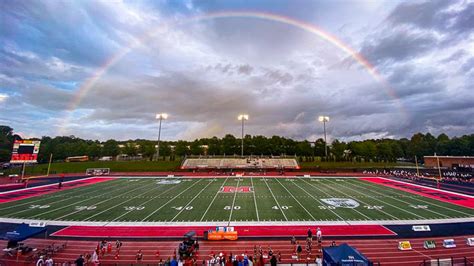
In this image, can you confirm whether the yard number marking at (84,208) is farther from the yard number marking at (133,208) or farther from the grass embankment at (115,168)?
the grass embankment at (115,168)

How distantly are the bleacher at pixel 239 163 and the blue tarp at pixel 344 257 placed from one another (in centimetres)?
6072

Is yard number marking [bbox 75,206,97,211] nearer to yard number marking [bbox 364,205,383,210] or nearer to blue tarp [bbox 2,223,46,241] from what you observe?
blue tarp [bbox 2,223,46,241]

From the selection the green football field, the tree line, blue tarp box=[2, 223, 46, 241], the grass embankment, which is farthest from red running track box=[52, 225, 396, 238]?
the tree line

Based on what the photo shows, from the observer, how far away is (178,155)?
108438 millimetres

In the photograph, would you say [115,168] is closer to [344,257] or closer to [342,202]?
[342,202]

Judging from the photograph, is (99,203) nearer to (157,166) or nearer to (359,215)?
(359,215)

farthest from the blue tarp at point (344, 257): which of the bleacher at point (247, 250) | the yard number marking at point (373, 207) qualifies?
the yard number marking at point (373, 207)

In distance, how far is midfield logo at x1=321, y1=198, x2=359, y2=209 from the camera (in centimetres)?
2842

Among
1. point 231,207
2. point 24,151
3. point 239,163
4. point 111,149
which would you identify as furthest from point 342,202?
point 111,149

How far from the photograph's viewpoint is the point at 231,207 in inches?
1108

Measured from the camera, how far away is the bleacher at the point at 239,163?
2985 inches

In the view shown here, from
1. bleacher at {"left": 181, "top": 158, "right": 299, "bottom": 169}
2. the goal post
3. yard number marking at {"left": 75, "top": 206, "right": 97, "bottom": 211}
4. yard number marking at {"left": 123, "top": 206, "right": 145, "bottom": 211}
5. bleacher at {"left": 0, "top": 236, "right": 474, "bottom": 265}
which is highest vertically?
bleacher at {"left": 181, "top": 158, "right": 299, "bottom": 169}

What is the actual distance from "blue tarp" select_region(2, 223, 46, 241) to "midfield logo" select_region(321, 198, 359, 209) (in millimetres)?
28675

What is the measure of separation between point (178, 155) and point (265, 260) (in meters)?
97.9
